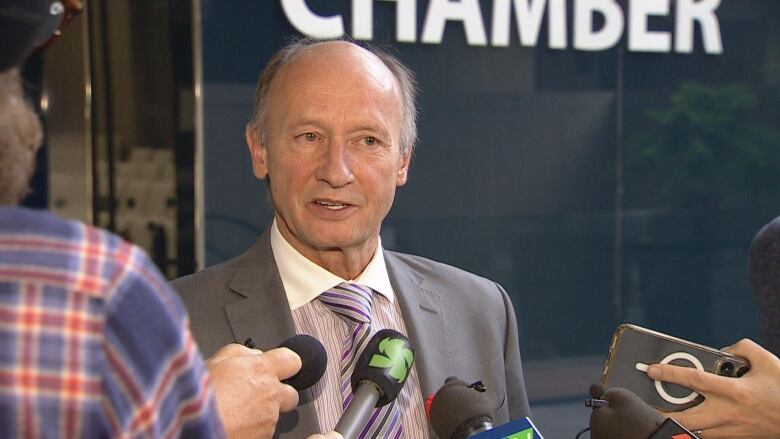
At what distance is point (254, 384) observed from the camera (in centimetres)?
132

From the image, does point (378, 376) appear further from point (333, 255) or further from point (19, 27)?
point (19, 27)

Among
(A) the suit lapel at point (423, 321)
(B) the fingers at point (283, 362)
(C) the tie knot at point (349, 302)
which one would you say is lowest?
(A) the suit lapel at point (423, 321)

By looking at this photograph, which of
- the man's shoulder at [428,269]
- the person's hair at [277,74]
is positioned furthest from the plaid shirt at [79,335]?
the man's shoulder at [428,269]

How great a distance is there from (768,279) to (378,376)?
3.47 feet

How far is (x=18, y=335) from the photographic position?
72cm

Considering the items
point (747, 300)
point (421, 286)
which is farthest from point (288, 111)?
point (747, 300)

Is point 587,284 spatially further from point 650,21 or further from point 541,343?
point 650,21

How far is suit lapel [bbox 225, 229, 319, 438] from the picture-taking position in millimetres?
1828

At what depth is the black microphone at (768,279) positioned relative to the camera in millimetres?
2072

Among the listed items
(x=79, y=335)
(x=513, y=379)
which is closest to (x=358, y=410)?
(x=79, y=335)

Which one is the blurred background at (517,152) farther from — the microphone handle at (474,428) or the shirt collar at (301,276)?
the microphone handle at (474,428)

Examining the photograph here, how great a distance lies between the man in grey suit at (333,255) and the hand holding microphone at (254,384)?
1.50ft

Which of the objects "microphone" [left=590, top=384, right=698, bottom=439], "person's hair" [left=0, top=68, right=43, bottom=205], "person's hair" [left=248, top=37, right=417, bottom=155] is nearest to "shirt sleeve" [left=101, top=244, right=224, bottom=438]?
"person's hair" [left=0, top=68, right=43, bottom=205]

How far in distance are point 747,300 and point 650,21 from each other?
161 centimetres
